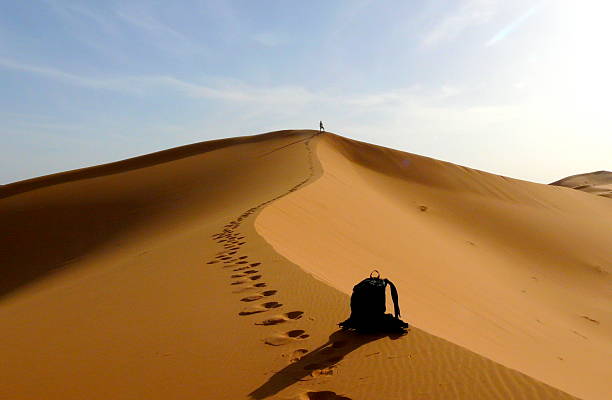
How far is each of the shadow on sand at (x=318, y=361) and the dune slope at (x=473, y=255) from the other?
3.50 feet

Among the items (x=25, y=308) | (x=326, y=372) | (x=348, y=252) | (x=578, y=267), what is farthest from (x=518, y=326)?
(x=578, y=267)

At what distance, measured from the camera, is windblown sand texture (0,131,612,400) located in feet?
10.0

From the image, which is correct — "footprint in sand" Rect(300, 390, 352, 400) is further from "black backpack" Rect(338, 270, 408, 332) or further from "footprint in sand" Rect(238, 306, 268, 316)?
"footprint in sand" Rect(238, 306, 268, 316)

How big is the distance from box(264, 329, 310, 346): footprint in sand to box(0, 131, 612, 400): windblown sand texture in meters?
0.02

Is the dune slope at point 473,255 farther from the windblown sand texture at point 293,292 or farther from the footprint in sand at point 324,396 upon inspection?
the footprint in sand at point 324,396

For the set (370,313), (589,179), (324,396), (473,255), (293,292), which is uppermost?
(370,313)

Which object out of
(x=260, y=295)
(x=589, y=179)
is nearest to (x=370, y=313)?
(x=260, y=295)

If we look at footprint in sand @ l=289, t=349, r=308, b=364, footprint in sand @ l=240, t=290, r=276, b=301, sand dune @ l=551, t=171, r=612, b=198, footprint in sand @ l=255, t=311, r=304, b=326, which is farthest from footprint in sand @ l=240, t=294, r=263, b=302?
sand dune @ l=551, t=171, r=612, b=198

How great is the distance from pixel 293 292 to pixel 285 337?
107 centimetres

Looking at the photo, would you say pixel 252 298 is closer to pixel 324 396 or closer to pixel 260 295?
pixel 260 295

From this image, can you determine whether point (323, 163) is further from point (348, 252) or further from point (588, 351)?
point (588, 351)

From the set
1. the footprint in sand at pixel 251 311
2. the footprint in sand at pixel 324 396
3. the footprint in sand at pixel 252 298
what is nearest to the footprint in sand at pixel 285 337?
the footprint in sand at pixel 251 311

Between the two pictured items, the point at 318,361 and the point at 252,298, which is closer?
the point at 318,361

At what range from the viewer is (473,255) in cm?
1251
